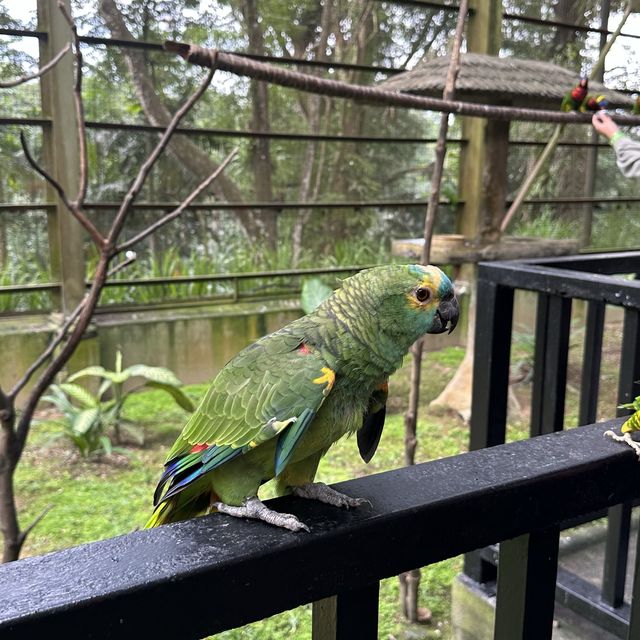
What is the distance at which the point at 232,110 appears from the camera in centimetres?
408

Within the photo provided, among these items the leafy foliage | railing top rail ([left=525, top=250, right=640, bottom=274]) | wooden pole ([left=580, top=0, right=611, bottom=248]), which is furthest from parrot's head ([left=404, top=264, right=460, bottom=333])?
wooden pole ([left=580, top=0, right=611, bottom=248])

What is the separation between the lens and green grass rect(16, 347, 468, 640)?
201 centimetres

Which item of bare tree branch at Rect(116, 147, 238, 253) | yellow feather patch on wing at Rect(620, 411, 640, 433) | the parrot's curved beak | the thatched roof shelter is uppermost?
the thatched roof shelter

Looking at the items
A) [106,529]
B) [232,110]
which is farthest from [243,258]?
[106,529]

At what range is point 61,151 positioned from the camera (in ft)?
11.5

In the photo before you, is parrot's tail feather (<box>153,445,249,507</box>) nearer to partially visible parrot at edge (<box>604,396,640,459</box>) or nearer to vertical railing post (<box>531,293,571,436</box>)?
partially visible parrot at edge (<box>604,396,640,459</box>)

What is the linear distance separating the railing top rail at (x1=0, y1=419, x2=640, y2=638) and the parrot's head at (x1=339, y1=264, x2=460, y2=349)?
7.0 inches

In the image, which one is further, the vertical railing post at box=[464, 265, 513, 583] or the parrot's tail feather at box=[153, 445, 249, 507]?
the vertical railing post at box=[464, 265, 513, 583]

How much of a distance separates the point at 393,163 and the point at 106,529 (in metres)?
3.16

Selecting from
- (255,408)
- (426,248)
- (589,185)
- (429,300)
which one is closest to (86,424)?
(426,248)

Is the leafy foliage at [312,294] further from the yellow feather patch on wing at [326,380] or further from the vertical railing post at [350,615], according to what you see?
the vertical railing post at [350,615]

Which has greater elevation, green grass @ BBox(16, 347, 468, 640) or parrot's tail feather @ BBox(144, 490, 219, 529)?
parrot's tail feather @ BBox(144, 490, 219, 529)

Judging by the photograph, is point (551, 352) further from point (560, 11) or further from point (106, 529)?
point (560, 11)

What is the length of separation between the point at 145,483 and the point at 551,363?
180cm
